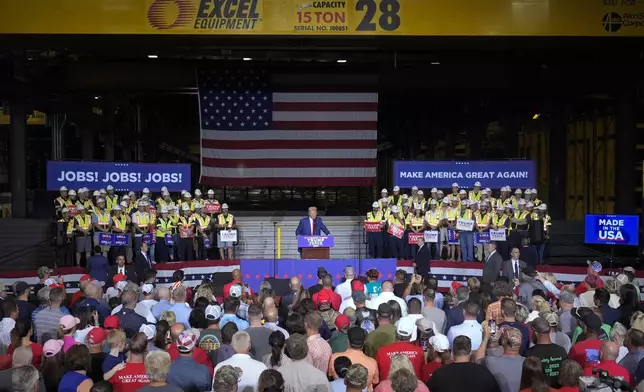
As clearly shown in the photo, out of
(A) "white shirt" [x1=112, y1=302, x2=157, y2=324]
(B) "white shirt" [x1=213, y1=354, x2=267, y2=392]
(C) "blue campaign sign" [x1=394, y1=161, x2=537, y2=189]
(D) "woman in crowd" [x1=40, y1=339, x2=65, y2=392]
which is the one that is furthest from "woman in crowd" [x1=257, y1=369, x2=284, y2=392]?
(C) "blue campaign sign" [x1=394, y1=161, x2=537, y2=189]

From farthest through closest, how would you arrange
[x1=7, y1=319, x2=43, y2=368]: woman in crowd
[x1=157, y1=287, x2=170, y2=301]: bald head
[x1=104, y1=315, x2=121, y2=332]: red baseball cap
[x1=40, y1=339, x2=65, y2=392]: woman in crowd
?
1. [x1=157, y1=287, x2=170, y2=301]: bald head
2. [x1=104, y1=315, x2=121, y2=332]: red baseball cap
3. [x1=7, y1=319, x2=43, y2=368]: woman in crowd
4. [x1=40, y1=339, x2=65, y2=392]: woman in crowd

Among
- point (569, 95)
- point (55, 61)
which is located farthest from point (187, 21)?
point (569, 95)

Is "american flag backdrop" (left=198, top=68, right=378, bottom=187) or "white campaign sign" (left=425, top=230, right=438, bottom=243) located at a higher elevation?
"american flag backdrop" (left=198, top=68, right=378, bottom=187)

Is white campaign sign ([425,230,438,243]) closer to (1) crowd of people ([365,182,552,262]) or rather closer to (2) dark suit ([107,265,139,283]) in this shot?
(1) crowd of people ([365,182,552,262])

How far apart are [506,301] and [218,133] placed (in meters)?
19.3

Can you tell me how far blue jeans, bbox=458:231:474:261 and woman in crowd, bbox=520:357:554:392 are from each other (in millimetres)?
16086

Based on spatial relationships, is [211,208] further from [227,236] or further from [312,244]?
[312,244]

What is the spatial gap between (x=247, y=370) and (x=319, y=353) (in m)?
1.00

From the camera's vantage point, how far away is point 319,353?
27.1 ft

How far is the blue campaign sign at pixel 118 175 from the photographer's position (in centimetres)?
2433

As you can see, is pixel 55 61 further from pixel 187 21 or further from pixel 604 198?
pixel 604 198

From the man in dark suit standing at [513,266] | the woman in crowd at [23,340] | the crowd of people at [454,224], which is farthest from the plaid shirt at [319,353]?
the crowd of people at [454,224]

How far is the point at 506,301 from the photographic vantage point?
934 cm

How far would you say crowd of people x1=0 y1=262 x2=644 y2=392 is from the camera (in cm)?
693
